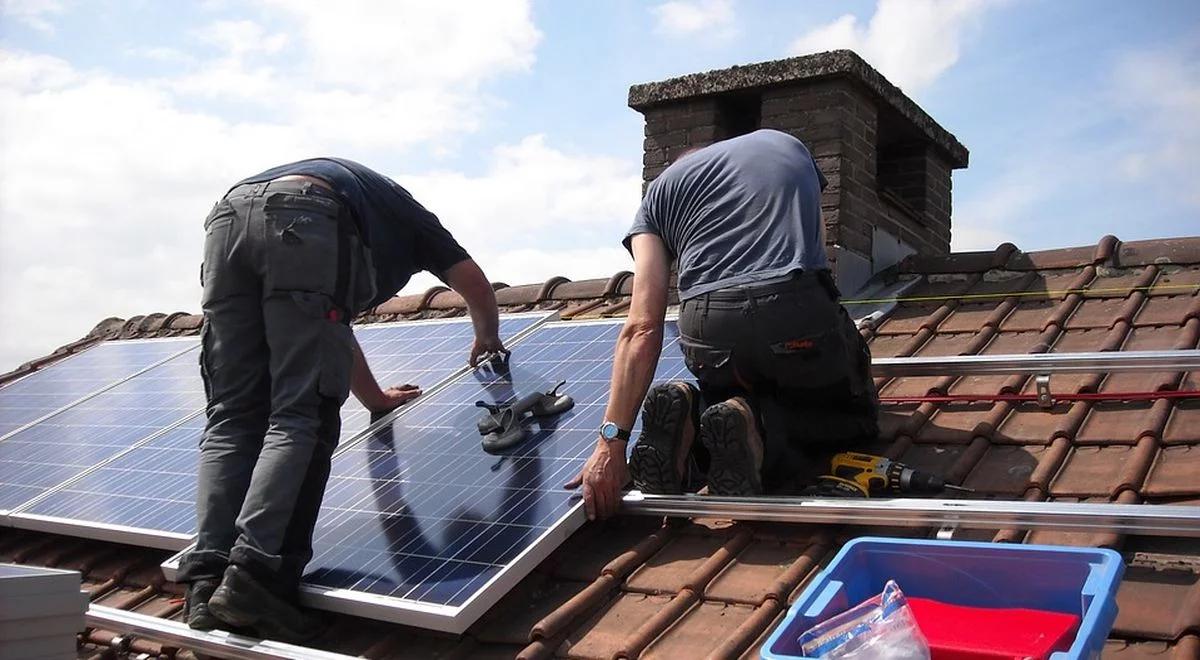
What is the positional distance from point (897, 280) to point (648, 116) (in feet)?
6.50

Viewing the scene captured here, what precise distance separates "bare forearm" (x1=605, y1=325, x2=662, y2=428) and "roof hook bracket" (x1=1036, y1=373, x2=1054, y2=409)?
144 cm

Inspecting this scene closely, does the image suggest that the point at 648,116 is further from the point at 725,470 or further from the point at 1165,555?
the point at 1165,555

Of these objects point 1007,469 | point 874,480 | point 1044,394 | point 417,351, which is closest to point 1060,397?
point 1044,394

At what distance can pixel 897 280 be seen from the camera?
20.7ft

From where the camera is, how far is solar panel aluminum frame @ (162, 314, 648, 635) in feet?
10.5

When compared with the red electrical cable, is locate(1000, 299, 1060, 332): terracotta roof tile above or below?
above

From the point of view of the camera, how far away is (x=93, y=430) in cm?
617

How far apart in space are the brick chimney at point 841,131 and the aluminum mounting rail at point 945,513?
2.73 m

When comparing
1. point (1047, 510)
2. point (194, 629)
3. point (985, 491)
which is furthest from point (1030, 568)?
point (194, 629)

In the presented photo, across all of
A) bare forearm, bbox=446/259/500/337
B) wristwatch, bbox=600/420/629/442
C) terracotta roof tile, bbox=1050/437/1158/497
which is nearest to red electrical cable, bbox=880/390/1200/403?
terracotta roof tile, bbox=1050/437/1158/497

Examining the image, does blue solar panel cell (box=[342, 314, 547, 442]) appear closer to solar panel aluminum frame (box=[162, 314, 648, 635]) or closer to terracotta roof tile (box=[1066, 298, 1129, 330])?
solar panel aluminum frame (box=[162, 314, 648, 635])

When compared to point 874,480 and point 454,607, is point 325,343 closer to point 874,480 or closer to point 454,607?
point 454,607

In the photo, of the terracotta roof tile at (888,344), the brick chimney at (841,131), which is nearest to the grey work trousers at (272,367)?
the terracotta roof tile at (888,344)

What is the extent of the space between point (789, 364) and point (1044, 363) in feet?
3.49
